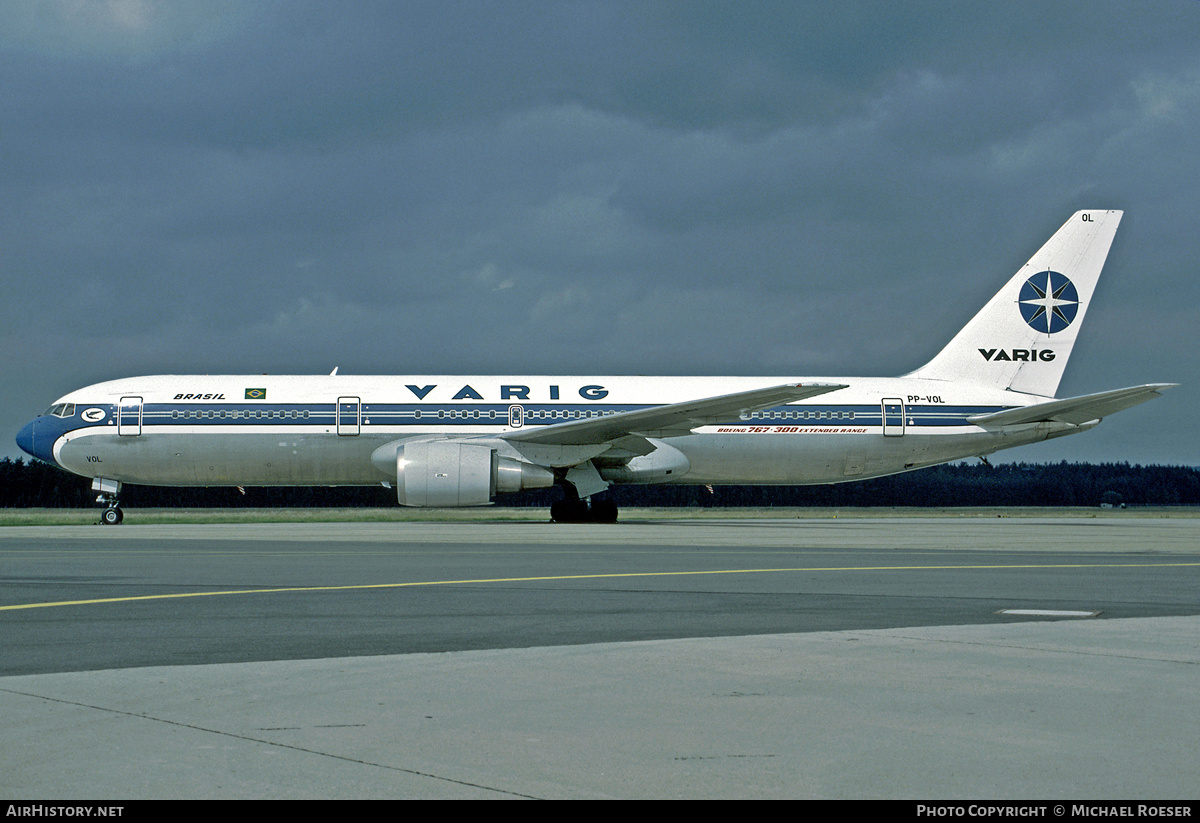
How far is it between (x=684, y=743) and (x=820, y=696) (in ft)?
3.60

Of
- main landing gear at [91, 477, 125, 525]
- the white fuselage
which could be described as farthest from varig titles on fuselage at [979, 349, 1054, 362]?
main landing gear at [91, 477, 125, 525]

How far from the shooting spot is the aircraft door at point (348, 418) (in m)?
26.9

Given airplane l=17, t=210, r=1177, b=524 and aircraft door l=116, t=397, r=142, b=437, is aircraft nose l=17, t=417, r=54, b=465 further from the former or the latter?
aircraft door l=116, t=397, r=142, b=437

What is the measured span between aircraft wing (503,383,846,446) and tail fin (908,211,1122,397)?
688 centimetres

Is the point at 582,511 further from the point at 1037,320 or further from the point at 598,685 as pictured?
the point at 598,685

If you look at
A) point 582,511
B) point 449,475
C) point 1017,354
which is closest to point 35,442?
point 449,475

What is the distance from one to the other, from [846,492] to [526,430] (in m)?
29.2

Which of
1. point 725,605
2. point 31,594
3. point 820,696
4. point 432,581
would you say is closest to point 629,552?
point 432,581

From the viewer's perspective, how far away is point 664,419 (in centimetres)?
2556

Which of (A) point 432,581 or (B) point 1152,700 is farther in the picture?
(A) point 432,581

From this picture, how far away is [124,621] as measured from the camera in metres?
7.77

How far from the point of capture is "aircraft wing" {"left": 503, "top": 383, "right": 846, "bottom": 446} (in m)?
24.3

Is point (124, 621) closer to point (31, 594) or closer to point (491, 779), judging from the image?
point (31, 594)

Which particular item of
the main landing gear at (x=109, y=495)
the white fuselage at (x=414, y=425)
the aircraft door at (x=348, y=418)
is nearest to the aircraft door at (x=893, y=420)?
the white fuselage at (x=414, y=425)
